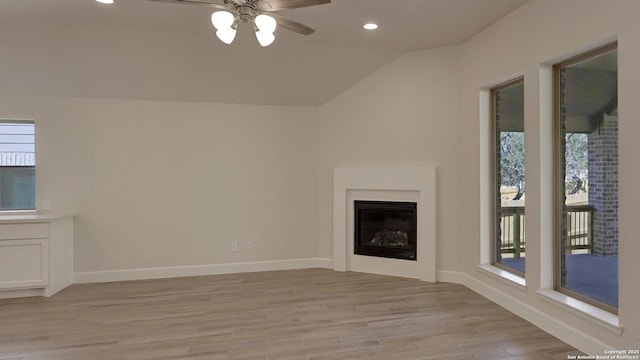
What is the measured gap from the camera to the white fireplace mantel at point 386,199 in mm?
4367

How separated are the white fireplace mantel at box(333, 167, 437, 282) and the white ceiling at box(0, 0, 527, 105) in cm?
130

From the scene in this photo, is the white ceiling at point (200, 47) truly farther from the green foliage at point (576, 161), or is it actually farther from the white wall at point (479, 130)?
the green foliage at point (576, 161)

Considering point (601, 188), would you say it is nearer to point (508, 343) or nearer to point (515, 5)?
point (508, 343)

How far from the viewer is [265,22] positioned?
2170 millimetres

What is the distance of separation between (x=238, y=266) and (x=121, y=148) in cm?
223

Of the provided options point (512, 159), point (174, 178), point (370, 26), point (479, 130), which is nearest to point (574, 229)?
point (512, 159)

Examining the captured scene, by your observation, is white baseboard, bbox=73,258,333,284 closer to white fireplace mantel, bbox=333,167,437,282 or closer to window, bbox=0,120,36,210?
white fireplace mantel, bbox=333,167,437,282

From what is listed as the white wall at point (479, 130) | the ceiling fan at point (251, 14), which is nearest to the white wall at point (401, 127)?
the white wall at point (479, 130)

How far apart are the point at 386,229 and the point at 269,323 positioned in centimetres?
230

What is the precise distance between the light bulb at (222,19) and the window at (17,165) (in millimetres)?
3744

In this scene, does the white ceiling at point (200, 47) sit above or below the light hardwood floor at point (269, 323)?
above

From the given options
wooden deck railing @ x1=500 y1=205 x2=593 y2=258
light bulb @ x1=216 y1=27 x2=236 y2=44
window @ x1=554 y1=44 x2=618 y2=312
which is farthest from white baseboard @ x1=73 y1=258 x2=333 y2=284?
light bulb @ x1=216 y1=27 x2=236 y2=44

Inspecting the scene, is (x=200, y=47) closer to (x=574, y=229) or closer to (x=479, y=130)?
(x=479, y=130)

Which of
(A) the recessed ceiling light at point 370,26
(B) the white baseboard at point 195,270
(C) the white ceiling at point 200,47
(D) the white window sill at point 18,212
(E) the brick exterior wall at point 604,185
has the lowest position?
(B) the white baseboard at point 195,270
